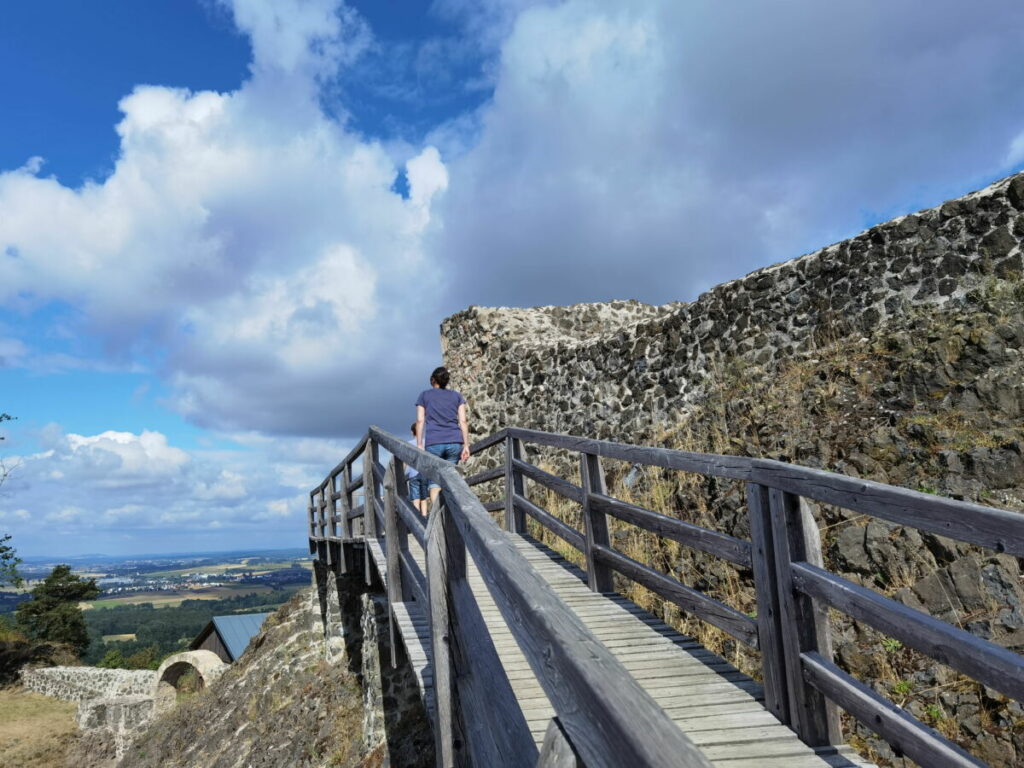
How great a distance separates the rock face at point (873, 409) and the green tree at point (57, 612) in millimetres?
33447

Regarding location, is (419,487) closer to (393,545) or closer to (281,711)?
(393,545)

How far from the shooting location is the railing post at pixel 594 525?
17.1 feet

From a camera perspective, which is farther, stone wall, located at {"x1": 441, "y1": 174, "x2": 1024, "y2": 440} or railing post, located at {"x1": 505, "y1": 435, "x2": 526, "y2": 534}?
railing post, located at {"x1": 505, "y1": 435, "x2": 526, "y2": 534}

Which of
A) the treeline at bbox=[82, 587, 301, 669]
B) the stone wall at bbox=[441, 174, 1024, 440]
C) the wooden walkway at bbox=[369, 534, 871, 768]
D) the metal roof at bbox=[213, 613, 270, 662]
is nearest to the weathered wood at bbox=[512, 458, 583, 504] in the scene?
the wooden walkway at bbox=[369, 534, 871, 768]

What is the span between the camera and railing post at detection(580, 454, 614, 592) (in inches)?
206

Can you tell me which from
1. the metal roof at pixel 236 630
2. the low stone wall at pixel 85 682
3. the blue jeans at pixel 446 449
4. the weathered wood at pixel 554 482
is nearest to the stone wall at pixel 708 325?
the weathered wood at pixel 554 482

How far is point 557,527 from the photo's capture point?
5898mm

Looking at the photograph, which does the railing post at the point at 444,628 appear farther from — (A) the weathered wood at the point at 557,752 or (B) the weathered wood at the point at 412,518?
(A) the weathered wood at the point at 557,752

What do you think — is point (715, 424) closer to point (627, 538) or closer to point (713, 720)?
point (627, 538)

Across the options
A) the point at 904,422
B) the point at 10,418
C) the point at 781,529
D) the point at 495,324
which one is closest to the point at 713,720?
the point at 781,529

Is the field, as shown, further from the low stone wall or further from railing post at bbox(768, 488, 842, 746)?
railing post at bbox(768, 488, 842, 746)

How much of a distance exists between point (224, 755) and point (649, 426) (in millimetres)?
8948

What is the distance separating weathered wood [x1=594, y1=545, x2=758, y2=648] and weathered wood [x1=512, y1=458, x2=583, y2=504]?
56 cm

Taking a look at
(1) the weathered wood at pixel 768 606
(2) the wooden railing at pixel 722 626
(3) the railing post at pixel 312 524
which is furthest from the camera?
(3) the railing post at pixel 312 524
